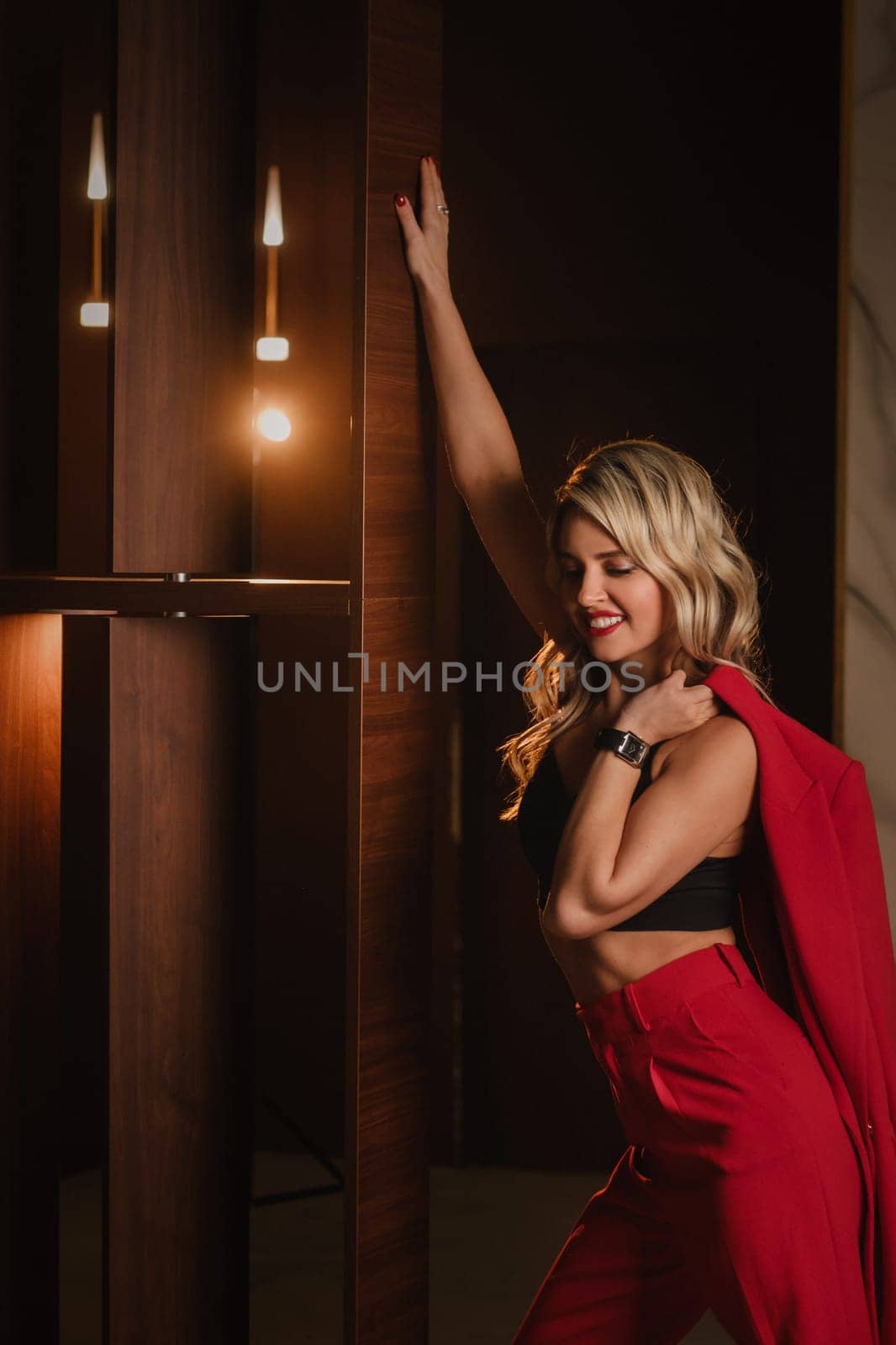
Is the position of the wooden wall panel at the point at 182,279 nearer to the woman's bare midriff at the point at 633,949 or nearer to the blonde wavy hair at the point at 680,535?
the blonde wavy hair at the point at 680,535

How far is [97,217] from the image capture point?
9.37ft

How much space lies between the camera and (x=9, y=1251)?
227 centimetres

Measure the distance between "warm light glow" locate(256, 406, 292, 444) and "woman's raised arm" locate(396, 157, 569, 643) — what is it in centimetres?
173

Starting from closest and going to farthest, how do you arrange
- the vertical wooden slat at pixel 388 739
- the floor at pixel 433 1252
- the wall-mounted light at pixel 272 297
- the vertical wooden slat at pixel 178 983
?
the vertical wooden slat at pixel 388 739
the vertical wooden slat at pixel 178 983
the floor at pixel 433 1252
the wall-mounted light at pixel 272 297

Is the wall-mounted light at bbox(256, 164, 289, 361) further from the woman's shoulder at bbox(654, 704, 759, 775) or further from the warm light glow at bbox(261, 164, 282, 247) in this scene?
the woman's shoulder at bbox(654, 704, 759, 775)

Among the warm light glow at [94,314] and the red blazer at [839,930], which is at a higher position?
the warm light glow at [94,314]

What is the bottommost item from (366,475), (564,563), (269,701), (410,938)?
(410,938)

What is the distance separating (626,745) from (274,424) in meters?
2.31

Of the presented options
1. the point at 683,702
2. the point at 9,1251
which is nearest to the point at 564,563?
the point at 683,702

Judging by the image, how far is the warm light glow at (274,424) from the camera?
12.3 ft

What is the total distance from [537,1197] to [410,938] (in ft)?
6.38

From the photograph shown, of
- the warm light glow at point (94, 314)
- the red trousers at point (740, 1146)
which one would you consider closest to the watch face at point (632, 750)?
the red trousers at point (740, 1146)

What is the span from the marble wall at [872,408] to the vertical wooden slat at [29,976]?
1.34 m

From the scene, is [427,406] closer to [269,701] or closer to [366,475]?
[366,475]
